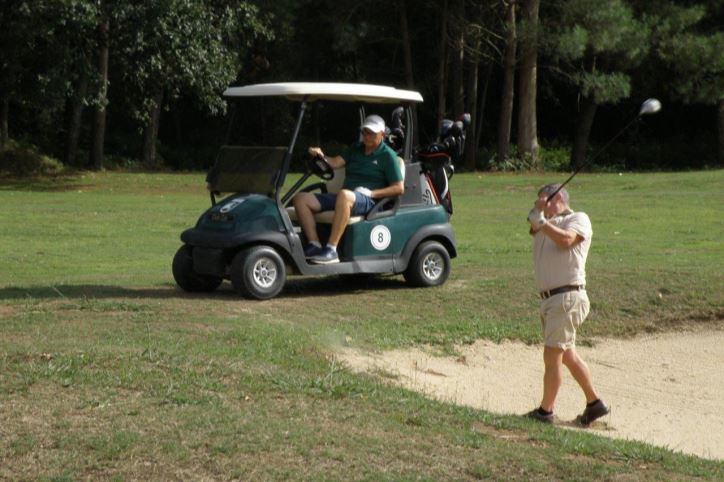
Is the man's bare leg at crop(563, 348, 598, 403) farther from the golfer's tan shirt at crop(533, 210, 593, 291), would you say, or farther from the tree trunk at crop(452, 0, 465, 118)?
the tree trunk at crop(452, 0, 465, 118)

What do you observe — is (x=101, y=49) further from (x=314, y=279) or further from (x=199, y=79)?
(x=314, y=279)

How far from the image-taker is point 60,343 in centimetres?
951

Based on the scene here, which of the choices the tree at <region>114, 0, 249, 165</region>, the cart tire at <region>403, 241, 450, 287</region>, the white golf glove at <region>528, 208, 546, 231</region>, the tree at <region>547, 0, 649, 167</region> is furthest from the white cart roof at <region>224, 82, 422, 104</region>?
the tree at <region>547, 0, 649, 167</region>

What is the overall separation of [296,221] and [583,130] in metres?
32.9

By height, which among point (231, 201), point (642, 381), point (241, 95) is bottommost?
point (642, 381)

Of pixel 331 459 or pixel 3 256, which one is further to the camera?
pixel 3 256

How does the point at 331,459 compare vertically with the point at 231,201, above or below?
below

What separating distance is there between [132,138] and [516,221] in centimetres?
2728

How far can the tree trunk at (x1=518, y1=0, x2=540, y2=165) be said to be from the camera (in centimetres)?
3794

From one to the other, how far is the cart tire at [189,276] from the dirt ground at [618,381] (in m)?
2.83

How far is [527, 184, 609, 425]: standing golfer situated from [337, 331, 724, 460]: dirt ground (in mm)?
576

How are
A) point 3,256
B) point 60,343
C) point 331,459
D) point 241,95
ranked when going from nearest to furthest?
1. point 331,459
2. point 60,343
3. point 241,95
4. point 3,256

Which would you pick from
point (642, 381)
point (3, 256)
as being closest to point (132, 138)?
point (3, 256)

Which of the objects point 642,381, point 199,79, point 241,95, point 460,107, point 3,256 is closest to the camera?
point 642,381
